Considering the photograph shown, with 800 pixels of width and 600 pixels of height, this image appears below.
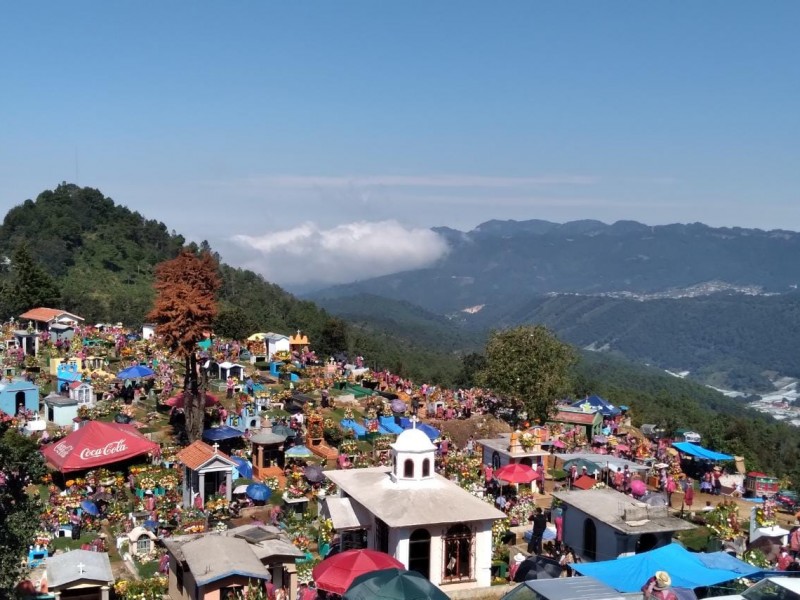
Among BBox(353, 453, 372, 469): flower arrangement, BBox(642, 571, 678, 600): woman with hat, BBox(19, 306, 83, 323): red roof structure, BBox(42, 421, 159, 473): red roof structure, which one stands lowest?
BBox(353, 453, 372, 469): flower arrangement

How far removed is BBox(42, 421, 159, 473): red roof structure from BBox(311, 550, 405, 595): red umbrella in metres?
12.5

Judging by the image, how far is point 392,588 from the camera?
1369cm

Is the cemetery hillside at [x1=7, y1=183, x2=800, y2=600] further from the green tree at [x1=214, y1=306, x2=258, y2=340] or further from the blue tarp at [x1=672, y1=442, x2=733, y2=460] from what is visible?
the green tree at [x1=214, y1=306, x2=258, y2=340]

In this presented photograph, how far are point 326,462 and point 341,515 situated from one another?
10248 millimetres

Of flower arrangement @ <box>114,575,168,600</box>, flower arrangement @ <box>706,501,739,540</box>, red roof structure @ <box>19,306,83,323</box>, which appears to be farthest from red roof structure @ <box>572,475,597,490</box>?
red roof structure @ <box>19,306,83,323</box>

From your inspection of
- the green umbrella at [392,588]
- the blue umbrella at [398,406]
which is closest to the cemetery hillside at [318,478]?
the green umbrella at [392,588]

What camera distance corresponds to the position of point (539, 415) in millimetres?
42375

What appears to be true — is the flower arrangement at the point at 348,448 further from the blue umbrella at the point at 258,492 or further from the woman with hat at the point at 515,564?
the woman with hat at the point at 515,564

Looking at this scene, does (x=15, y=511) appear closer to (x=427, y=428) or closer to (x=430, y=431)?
(x=430, y=431)

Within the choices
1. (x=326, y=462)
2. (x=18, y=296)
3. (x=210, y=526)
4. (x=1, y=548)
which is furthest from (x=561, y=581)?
(x=18, y=296)

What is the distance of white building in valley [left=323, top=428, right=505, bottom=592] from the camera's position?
18297 mm

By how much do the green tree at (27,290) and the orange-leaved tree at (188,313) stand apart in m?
30.2

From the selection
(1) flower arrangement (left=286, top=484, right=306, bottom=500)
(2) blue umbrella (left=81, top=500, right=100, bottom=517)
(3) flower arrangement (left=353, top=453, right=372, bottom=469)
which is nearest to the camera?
(2) blue umbrella (left=81, top=500, right=100, bottom=517)

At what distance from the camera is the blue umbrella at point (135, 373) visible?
37906 millimetres
